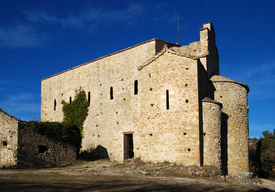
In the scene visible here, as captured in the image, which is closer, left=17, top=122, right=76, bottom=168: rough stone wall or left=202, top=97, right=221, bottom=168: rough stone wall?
left=202, top=97, right=221, bottom=168: rough stone wall

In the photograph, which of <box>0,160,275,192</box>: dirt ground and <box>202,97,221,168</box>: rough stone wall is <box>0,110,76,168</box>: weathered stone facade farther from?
<box>202,97,221,168</box>: rough stone wall

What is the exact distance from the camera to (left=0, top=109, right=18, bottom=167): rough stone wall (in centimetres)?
1481

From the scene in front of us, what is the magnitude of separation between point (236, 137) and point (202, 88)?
3952 millimetres

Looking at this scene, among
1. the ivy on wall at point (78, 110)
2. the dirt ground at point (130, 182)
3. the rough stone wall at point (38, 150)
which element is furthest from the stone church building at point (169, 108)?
the rough stone wall at point (38, 150)

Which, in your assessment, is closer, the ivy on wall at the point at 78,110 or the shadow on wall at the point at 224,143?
the shadow on wall at the point at 224,143

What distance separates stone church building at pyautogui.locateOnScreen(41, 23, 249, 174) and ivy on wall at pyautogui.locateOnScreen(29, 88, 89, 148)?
797 mm

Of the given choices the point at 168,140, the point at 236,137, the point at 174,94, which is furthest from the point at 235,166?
the point at 174,94

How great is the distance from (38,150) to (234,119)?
12.8m

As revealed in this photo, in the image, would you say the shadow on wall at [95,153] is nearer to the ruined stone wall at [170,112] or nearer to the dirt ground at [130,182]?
the ruined stone wall at [170,112]

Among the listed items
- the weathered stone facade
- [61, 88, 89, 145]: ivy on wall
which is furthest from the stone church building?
the weathered stone facade

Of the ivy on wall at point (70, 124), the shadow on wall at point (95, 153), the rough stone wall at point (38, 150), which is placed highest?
the ivy on wall at point (70, 124)

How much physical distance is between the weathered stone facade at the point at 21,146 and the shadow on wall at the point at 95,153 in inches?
168

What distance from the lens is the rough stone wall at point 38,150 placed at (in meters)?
15.1

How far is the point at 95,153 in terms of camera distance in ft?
67.3
